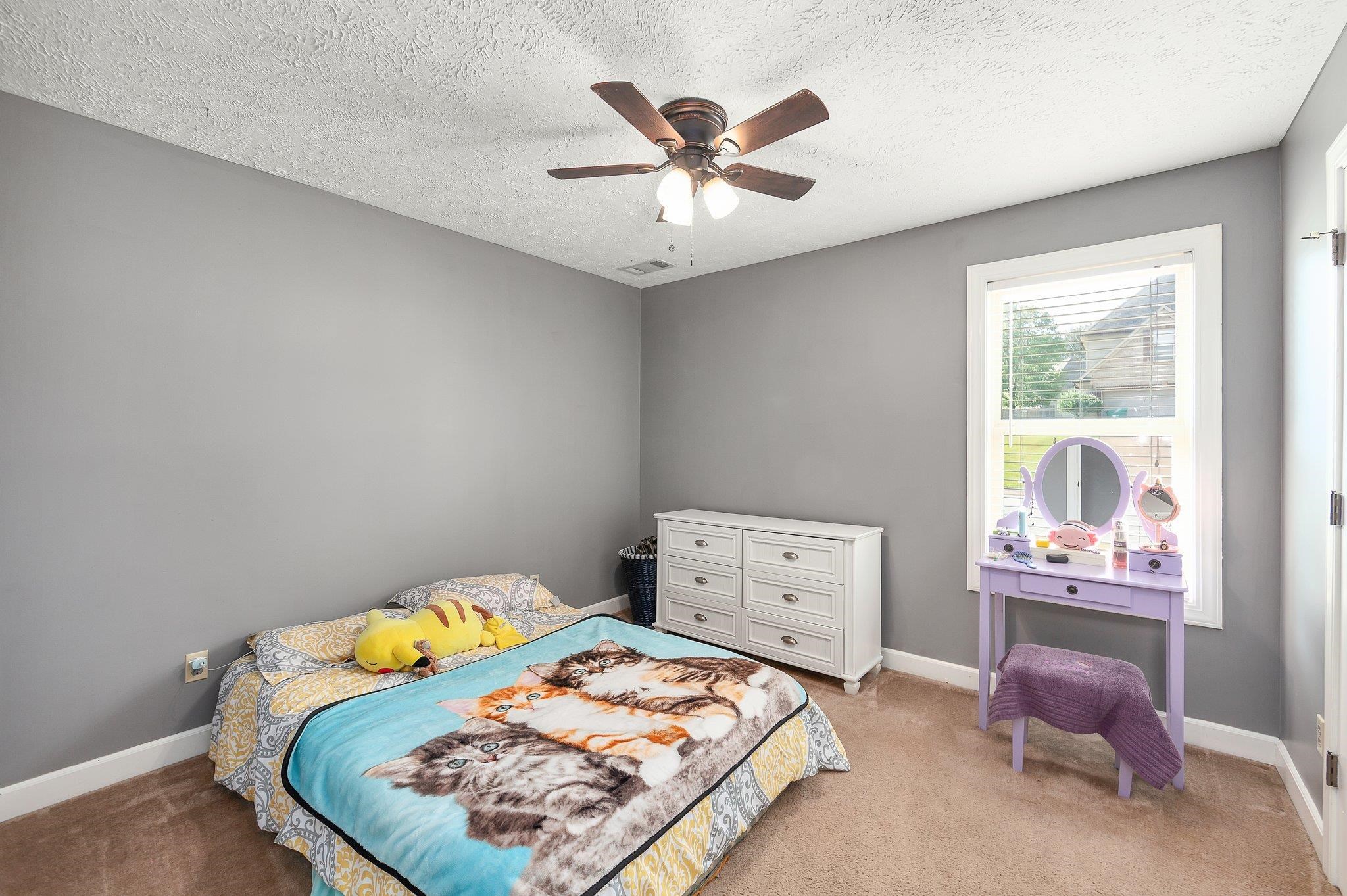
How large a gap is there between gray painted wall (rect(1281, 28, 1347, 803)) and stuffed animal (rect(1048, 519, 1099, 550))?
0.62m

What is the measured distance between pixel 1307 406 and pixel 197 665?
4.30 meters

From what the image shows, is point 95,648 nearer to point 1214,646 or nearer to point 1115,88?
point 1115,88

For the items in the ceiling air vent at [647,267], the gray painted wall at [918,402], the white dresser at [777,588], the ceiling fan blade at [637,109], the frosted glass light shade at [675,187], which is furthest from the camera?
the ceiling air vent at [647,267]

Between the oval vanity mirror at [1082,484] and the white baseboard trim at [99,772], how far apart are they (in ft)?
12.6

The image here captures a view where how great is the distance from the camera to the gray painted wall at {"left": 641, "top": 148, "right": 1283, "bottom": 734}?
244cm

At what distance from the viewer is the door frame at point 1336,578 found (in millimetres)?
1723

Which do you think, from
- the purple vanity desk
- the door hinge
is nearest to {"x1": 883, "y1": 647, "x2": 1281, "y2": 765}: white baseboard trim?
the purple vanity desk

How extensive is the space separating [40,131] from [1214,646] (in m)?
4.96

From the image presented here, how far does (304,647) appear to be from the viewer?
2.46 m

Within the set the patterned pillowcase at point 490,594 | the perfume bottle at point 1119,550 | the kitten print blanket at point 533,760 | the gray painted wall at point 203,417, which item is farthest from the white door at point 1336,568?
the gray painted wall at point 203,417

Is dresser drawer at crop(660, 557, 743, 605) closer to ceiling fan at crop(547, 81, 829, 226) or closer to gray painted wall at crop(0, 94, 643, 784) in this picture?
gray painted wall at crop(0, 94, 643, 784)

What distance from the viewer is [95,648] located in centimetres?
225

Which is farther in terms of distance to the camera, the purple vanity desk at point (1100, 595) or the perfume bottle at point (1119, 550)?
the perfume bottle at point (1119, 550)

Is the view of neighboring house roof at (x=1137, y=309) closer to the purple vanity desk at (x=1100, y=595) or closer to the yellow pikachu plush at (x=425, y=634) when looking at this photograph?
the purple vanity desk at (x=1100, y=595)
